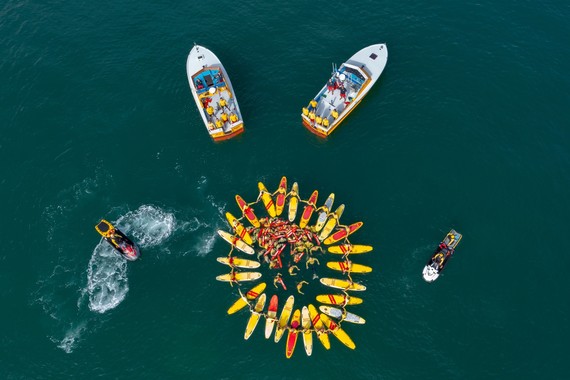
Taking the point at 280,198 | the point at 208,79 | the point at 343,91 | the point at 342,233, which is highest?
the point at 208,79

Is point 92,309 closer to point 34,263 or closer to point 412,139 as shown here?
point 34,263

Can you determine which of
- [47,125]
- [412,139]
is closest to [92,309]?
[47,125]

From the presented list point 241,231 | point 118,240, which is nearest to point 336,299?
point 241,231

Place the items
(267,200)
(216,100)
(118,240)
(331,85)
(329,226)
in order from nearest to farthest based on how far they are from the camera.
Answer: (118,240) < (329,226) < (267,200) < (216,100) < (331,85)

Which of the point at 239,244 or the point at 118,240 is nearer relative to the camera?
the point at 118,240

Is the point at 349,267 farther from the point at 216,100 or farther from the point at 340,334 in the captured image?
the point at 216,100

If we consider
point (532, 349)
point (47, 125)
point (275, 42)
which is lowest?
point (532, 349)

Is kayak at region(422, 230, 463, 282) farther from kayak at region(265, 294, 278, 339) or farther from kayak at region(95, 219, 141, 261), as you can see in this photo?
kayak at region(95, 219, 141, 261)
